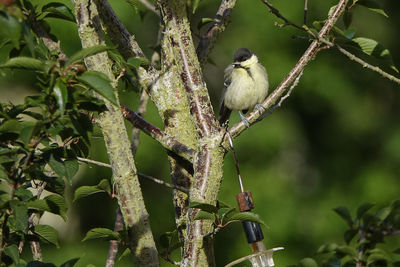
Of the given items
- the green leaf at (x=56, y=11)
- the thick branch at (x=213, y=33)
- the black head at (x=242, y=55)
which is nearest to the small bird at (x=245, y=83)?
the black head at (x=242, y=55)

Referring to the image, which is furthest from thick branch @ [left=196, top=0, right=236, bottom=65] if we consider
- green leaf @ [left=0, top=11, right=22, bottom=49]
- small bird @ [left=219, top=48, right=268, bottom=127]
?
small bird @ [left=219, top=48, right=268, bottom=127]

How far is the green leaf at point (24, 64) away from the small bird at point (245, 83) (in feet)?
8.36

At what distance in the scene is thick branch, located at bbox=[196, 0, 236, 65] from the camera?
218 cm

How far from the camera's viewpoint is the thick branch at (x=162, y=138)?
177cm

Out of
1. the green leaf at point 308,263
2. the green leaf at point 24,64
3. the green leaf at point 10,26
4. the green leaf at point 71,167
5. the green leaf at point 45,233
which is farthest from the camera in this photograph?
the green leaf at point 308,263

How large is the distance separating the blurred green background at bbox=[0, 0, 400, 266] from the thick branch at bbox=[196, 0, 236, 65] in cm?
241

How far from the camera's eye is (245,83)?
3.70 m

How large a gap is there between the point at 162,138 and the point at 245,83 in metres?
1.92

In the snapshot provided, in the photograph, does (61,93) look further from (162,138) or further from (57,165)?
(162,138)

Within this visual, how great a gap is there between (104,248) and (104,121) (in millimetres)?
3623

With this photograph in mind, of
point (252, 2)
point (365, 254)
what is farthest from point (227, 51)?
point (365, 254)

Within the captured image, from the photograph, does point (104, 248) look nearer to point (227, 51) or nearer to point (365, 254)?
point (227, 51)

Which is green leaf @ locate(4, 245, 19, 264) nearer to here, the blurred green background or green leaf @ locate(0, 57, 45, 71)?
green leaf @ locate(0, 57, 45, 71)

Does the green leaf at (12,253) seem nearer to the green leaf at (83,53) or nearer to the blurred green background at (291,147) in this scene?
the green leaf at (83,53)
